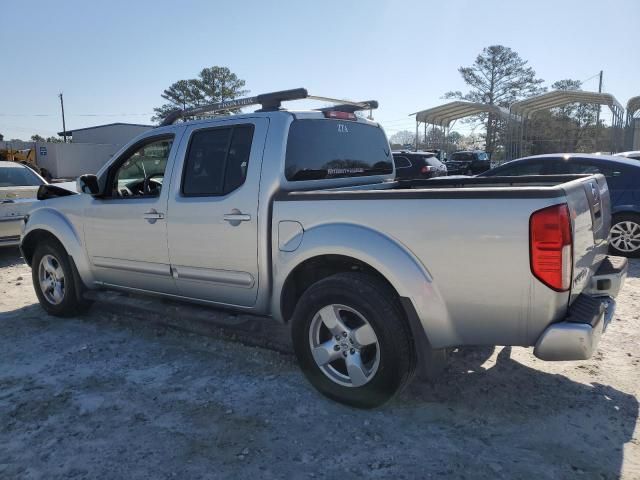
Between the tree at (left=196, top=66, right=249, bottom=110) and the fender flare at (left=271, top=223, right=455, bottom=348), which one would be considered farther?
the tree at (left=196, top=66, right=249, bottom=110)

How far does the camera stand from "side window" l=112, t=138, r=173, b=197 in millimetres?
4363

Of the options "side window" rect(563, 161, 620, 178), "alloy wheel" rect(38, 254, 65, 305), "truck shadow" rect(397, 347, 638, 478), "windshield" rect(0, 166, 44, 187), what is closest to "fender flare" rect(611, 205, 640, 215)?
"side window" rect(563, 161, 620, 178)

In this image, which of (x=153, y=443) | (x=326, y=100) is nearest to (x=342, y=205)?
(x=326, y=100)

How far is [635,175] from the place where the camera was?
286 inches

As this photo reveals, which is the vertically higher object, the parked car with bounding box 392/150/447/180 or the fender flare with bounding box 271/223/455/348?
the parked car with bounding box 392/150/447/180

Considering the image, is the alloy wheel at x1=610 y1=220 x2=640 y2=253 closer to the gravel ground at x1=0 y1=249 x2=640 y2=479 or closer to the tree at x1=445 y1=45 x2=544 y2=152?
the gravel ground at x1=0 y1=249 x2=640 y2=479

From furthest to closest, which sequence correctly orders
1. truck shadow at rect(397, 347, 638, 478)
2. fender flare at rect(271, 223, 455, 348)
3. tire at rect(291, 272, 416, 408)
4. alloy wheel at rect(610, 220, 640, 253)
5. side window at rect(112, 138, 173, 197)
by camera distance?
alloy wheel at rect(610, 220, 640, 253) < side window at rect(112, 138, 173, 197) < tire at rect(291, 272, 416, 408) < fender flare at rect(271, 223, 455, 348) < truck shadow at rect(397, 347, 638, 478)

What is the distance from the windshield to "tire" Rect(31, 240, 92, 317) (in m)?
4.06

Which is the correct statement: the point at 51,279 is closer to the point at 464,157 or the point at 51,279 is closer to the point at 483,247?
the point at 483,247

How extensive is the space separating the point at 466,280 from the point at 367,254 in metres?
0.59

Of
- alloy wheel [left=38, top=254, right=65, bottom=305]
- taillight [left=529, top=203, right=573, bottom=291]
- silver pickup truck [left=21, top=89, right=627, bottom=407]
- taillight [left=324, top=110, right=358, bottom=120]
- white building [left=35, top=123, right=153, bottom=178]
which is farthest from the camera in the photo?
white building [left=35, top=123, right=153, bottom=178]

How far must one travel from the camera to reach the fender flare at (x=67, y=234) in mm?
4874

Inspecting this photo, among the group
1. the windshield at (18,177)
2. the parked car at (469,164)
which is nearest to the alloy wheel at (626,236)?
the windshield at (18,177)

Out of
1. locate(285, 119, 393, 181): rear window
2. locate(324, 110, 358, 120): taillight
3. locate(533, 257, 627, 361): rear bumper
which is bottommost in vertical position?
locate(533, 257, 627, 361): rear bumper
